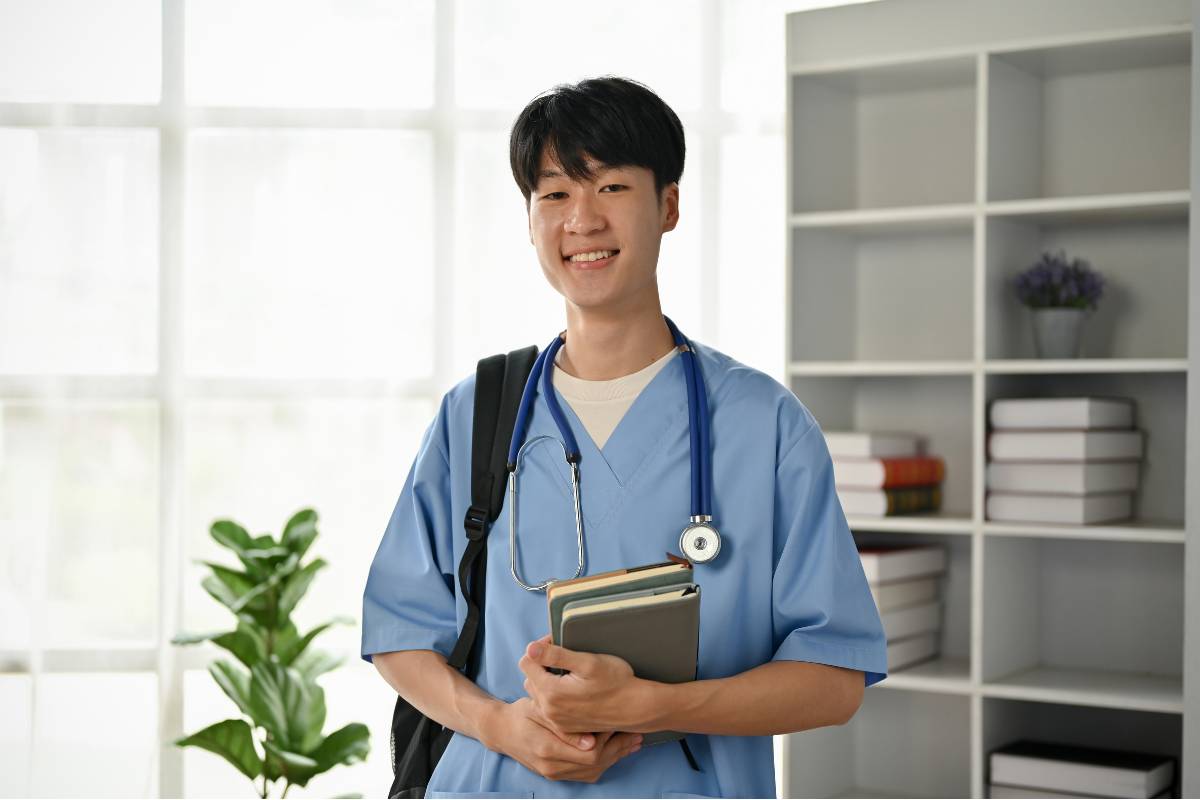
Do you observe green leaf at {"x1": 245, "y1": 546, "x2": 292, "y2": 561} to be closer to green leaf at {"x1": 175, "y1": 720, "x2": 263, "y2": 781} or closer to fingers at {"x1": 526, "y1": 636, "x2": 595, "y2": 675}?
green leaf at {"x1": 175, "y1": 720, "x2": 263, "y2": 781}

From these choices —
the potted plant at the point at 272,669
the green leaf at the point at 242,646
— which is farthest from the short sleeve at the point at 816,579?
the green leaf at the point at 242,646

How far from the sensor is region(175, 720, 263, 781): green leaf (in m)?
3.00

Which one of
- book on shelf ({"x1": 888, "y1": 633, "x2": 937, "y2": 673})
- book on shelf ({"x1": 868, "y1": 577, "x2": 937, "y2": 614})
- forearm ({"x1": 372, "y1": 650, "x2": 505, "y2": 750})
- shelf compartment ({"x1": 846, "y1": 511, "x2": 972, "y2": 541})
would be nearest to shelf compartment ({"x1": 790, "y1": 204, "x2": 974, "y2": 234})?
shelf compartment ({"x1": 846, "y1": 511, "x2": 972, "y2": 541})

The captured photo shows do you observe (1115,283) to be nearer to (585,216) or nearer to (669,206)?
(669,206)

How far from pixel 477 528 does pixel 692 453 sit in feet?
0.90

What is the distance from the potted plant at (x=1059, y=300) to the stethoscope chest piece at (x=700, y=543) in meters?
1.55

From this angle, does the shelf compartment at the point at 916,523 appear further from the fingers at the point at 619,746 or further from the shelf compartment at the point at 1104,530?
the fingers at the point at 619,746

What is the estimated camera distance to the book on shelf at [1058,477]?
2629 mm

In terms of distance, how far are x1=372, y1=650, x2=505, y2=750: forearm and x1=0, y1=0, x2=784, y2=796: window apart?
1935mm

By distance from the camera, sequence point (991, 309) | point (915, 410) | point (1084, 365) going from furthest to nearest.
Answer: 1. point (915, 410)
2. point (991, 309)
3. point (1084, 365)

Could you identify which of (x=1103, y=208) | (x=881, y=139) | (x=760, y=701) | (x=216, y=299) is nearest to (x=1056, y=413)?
(x=1103, y=208)

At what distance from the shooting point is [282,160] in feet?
11.5

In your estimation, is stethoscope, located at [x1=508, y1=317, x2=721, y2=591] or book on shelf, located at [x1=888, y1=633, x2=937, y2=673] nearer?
stethoscope, located at [x1=508, y1=317, x2=721, y2=591]

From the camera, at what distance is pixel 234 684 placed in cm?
300
